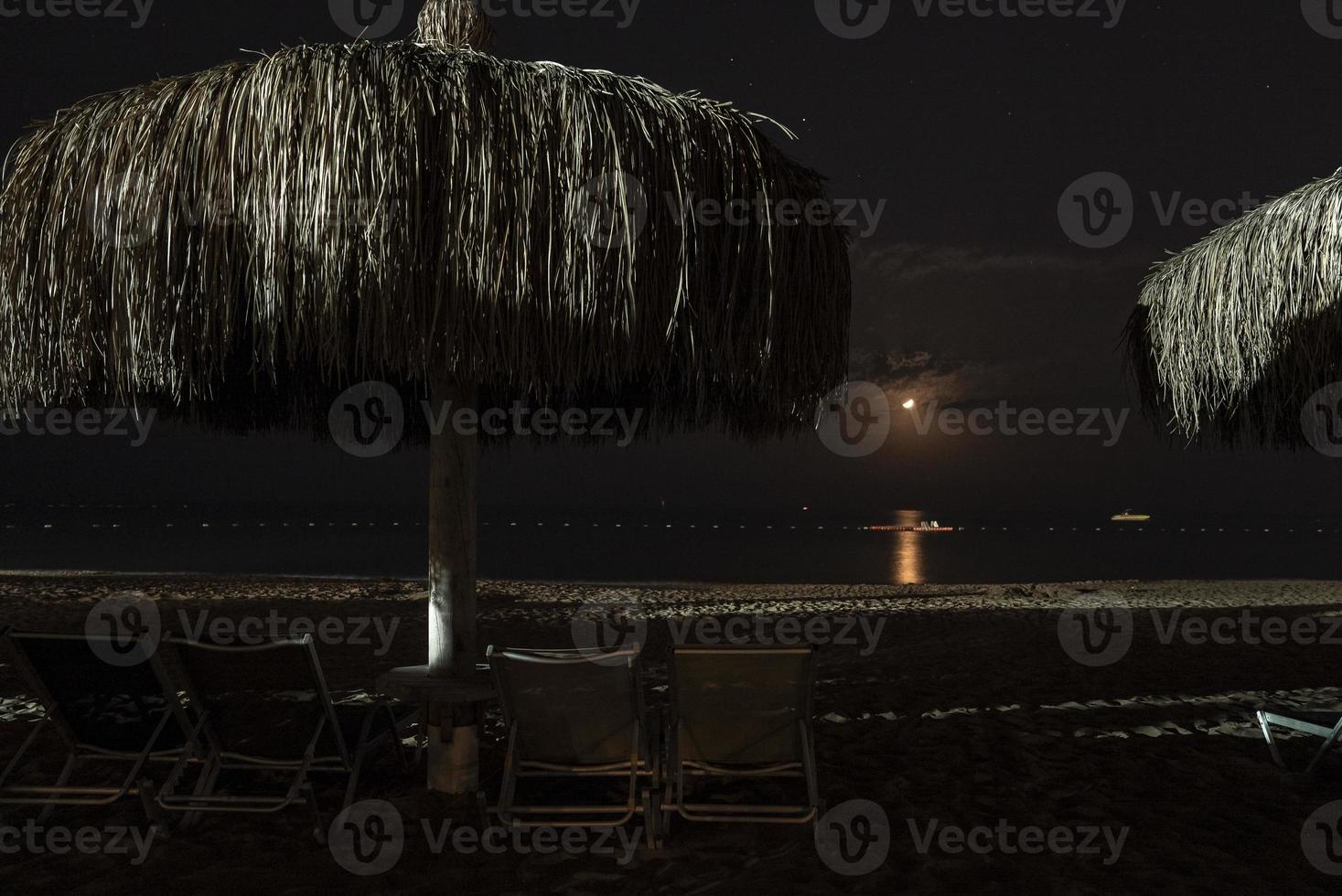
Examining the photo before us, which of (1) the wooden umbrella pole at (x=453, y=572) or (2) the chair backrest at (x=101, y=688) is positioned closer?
(2) the chair backrest at (x=101, y=688)

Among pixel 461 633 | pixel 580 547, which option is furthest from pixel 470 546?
pixel 580 547

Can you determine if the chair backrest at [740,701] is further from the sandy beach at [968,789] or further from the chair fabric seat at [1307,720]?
the chair fabric seat at [1307,720]

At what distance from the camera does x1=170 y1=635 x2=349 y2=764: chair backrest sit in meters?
3.05

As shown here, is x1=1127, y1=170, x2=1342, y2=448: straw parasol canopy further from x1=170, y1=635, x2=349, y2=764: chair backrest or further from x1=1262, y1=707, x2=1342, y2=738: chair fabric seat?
x1=170, y1=635, x2=349, y2=764: chair backrest

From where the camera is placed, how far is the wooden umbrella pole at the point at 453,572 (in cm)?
350

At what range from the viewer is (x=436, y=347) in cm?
295

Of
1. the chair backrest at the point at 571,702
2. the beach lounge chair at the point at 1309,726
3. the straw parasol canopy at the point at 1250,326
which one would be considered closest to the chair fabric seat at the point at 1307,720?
the beach lounge chair at the point at 1309,726

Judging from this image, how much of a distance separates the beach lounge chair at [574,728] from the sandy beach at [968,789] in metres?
0.18

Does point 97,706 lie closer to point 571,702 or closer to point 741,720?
point 571,702

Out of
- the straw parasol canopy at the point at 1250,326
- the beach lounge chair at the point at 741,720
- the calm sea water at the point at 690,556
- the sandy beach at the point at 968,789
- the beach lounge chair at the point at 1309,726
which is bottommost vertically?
the calm sea water at the point at 690,556

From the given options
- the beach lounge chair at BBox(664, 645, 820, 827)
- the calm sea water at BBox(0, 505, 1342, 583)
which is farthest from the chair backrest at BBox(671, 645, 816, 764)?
the calm sea water at BBox(0, 505, 1342, 583)

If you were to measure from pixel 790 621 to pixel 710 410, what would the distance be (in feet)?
23.9

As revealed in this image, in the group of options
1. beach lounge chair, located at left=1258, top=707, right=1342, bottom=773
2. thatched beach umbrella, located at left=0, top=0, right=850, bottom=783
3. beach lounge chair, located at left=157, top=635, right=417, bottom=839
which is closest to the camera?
thatched beach umbrella, located at left=0, top=0, right=850, bottom=783

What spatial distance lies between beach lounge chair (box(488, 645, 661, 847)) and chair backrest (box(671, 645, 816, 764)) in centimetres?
16
